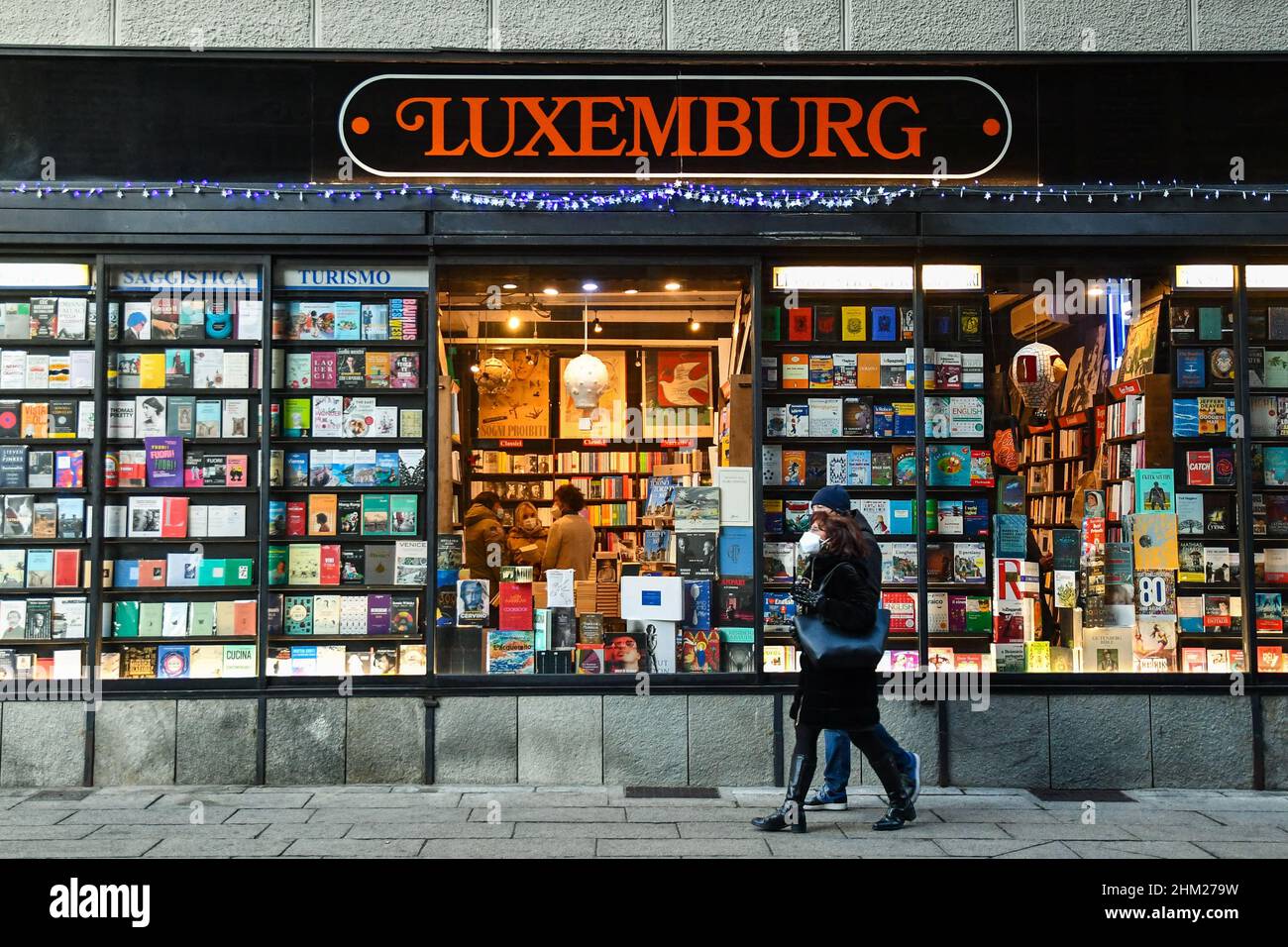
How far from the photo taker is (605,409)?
33.6 feet

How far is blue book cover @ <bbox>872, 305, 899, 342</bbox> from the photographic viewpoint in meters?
9.33

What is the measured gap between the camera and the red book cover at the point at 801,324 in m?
9.35

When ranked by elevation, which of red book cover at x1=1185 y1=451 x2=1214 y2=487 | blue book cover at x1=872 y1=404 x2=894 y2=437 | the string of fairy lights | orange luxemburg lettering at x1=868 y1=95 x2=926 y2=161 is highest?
orange luxemburg lettering at x1=868 y1=95 x2=926 y2=161

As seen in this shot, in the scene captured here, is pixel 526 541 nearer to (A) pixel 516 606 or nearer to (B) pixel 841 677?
(A) pixel 516 606

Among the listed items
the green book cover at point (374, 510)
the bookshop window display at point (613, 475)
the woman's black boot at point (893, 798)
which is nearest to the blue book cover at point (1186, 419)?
the bookshop window display at point (613, 475)

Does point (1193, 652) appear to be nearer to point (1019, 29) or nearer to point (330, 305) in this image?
point (1019, 29)

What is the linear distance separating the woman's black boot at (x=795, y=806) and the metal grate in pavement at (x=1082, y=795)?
6.68ft

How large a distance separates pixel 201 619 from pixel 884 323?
5433mm

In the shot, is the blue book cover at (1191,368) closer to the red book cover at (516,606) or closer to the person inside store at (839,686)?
the person inside store at (839,686)

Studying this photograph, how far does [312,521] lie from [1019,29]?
20.7ft

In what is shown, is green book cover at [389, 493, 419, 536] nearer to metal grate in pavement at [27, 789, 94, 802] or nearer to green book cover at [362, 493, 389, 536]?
green book cover at [362, 493, 389, 536]

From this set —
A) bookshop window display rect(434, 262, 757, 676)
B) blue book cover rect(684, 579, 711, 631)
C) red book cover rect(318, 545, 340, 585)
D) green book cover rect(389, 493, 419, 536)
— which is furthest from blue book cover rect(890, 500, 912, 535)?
red book cover rect(318, 545, 340, 585)

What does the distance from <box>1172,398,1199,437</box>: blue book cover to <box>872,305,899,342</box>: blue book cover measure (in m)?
2.19

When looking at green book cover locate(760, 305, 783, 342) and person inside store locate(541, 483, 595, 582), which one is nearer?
green book cover locate(760, 305, 783, 342)
